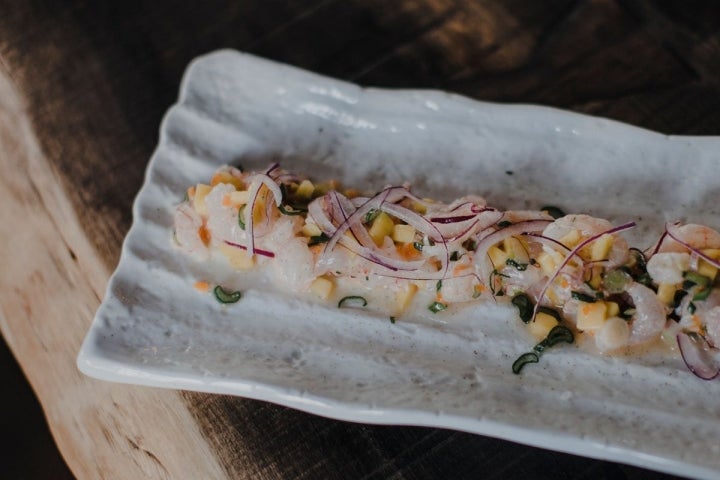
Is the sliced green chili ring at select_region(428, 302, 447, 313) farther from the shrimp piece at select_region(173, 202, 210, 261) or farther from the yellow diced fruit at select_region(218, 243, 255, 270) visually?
the shrimp piece at select_region(173, 202, 210, 261)

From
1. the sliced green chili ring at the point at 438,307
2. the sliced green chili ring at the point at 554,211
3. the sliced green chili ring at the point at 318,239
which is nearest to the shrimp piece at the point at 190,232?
the sliced green chili ring at the point at 318,239

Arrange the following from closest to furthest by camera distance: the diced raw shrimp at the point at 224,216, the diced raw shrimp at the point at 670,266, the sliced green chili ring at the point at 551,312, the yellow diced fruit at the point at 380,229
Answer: the diced raw shrimp at the point at 670,266 → the sliced green chili ring at the point at 551,312 → the yellow diced fruit at the point at 380,229 → the diced raw shrimp at the point at 224,216

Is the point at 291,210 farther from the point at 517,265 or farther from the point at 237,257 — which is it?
the point at 517,265

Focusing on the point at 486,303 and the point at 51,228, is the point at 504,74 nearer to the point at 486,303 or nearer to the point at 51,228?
the point at 486,303

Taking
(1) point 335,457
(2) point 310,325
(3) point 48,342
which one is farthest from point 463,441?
(3) point 48,342

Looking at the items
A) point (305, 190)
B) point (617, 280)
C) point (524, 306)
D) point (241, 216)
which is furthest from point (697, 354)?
point (241, 216)

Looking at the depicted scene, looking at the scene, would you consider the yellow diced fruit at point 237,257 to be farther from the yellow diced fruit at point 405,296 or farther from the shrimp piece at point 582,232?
the shrimp piece at point 582,232

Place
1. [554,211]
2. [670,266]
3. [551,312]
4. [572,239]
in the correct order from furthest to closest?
[554,211] → [551,312] → [572,239] → [670,266]
